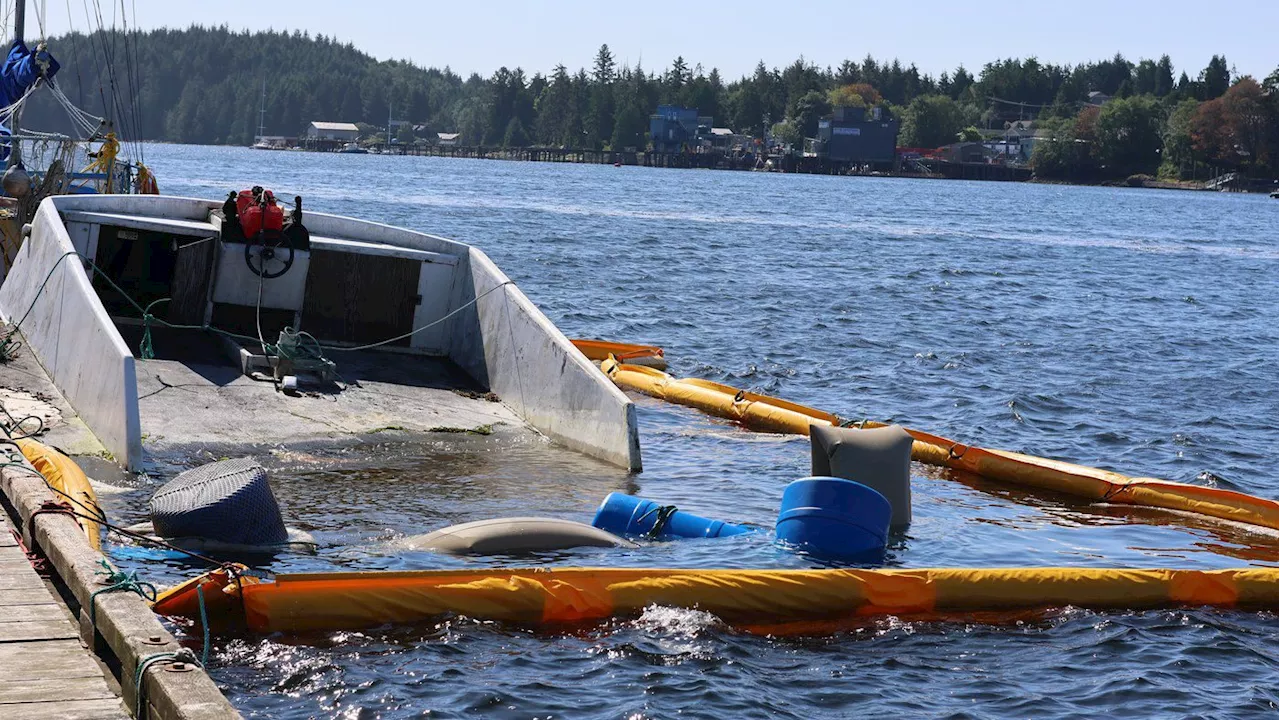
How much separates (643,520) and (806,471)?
3515mm

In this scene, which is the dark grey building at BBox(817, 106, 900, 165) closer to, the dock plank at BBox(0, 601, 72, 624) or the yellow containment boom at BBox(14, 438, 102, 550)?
the yellow containment boom at BBox(14, 438, 102, 550)

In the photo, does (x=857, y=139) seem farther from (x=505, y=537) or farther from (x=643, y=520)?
(x=505, y=537)

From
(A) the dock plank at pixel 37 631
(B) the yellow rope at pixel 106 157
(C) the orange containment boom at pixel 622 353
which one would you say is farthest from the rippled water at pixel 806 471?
(B) the yellow rope at pixel 106 157

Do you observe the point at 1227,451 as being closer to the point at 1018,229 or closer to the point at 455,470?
the point at 455,470

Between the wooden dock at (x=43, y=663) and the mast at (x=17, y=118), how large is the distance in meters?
16.0

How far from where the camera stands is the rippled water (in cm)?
812

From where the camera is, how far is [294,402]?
1335 cm

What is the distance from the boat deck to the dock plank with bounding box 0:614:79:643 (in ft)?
17.7

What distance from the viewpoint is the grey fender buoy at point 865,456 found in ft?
37.8

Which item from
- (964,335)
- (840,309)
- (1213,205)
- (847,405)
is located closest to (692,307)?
(840,309)

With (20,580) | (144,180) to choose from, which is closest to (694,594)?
(20,580)

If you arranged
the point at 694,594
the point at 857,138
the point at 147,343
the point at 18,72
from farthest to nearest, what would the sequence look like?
1. the point at 857,138
2. the point at 18,72
3. the point at 147,343
4. the point at 694,594

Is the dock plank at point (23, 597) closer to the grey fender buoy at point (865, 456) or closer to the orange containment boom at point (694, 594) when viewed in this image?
the orange containment boom at point (694, 594)

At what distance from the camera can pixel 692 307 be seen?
105 feet
